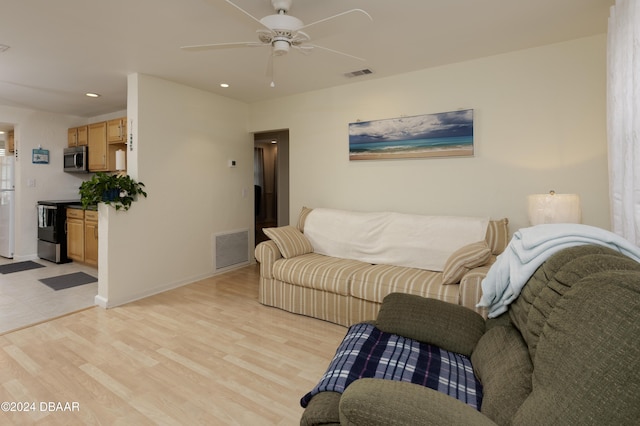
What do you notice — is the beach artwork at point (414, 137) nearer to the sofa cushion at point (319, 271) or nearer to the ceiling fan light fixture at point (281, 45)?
the sofa cushion at point (319, 271)

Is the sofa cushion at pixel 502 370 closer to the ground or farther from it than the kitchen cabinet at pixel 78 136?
closer to the ground

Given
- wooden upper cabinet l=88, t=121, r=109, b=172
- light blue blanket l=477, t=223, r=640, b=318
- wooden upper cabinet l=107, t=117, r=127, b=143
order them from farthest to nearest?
wooden upper cabinet l=88, t=121, r=109, b=172 → wooden upper cabinet l=107, t=117, r=127, b=143 → light blue blanket l=477, t=223, r=640, b=318

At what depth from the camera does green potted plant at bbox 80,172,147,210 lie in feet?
11.1

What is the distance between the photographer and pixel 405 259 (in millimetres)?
3250

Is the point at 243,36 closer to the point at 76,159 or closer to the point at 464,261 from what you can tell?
the point at 464,261

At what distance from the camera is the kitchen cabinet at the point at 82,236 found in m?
4.83

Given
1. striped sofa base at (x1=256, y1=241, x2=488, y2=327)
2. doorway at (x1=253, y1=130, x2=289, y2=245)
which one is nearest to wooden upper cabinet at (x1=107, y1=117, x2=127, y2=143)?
striped sofa base at (x1=256, y1=241, x2=488, y2=327)

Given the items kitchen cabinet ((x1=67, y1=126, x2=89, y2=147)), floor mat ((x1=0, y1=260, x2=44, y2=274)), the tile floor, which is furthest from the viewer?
kitchen cabinet ((x1=67, y1=126, x2=89, y2=147))

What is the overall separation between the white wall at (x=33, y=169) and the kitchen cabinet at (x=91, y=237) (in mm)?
1350

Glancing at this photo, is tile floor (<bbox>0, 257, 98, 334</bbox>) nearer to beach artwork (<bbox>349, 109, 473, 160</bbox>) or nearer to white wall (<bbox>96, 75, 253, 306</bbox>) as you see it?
white wall (<bbox>96, 75, 253, 306</bbox>)

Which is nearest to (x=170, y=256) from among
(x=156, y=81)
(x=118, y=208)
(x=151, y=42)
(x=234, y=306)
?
(x=118, y=208)

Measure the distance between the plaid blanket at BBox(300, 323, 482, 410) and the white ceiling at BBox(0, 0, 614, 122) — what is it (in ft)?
6.25

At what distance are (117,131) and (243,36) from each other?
9.72 ft

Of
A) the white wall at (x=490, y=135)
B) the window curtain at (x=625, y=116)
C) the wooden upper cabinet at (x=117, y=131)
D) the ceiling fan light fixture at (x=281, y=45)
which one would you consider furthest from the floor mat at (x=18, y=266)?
the window curtain at (x=625, y=116)
